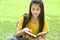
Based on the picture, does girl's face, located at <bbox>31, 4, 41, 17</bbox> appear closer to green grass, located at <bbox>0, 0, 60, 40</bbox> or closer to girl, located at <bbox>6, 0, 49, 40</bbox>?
girl, located at <bbox>6, 0, 49, 40</bbox>

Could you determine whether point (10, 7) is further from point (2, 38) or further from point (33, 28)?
point (33, 28)

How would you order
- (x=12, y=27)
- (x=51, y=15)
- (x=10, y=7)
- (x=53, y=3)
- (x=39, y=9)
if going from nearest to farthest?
(x=39, y=9) < (x=12, y=27) < (x=51, y=15) < (x=10, y=7) < (x=53, y=3)

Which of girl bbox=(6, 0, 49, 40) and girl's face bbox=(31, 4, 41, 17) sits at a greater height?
girl's face bbox=(31, 4, 41, 17)

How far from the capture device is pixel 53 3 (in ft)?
16.3

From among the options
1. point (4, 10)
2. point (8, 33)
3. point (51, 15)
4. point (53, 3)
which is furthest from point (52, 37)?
point (53, 3)

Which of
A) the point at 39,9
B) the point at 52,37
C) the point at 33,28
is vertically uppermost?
the point at 39,9

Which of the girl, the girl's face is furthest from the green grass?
the girl's face

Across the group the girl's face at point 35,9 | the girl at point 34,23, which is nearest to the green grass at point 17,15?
the girl at point 34,23

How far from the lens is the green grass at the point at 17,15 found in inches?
125

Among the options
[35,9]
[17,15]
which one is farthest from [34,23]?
[17,15]

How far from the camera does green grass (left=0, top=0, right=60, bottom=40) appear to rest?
10.4 ft

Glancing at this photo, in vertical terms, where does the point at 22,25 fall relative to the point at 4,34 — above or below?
above

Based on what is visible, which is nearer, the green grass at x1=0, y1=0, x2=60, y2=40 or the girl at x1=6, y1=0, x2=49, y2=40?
the girl at x1=6, y1=0, x2=49, y2=40

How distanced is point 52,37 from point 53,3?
2.05 metres
